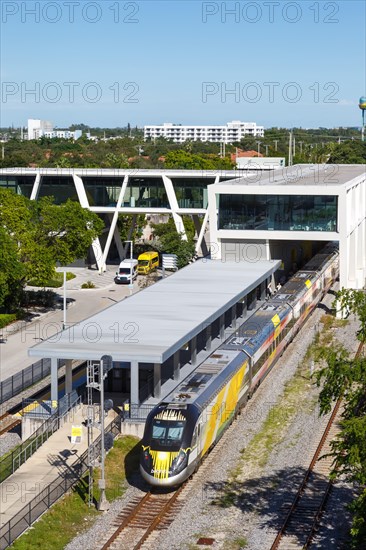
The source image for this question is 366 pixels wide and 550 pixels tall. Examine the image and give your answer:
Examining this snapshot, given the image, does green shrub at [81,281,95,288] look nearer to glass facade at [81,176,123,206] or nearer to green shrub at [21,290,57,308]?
green shrub at [21,290,57,308]

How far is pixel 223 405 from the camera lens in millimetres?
29453

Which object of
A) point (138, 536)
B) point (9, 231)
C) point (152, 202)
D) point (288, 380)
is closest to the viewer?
point (138, 536)

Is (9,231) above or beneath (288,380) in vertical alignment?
above

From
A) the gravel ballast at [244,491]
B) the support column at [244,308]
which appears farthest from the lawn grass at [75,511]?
the support column at [244,308]

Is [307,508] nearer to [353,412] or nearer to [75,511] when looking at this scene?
[353,412]

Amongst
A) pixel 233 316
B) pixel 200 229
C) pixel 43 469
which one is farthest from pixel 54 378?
pixel 200 229

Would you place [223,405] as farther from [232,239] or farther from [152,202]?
[152,202]

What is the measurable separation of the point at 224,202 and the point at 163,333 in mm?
21953

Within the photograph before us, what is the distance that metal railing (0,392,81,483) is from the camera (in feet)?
90.9

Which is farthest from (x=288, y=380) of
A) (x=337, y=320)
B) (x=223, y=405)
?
(x=337, y=320)

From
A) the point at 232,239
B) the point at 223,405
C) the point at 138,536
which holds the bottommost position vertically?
the point at 138,536

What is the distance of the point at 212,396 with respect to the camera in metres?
28.2

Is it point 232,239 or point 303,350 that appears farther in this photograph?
point 232,239

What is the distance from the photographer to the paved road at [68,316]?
41.4m
